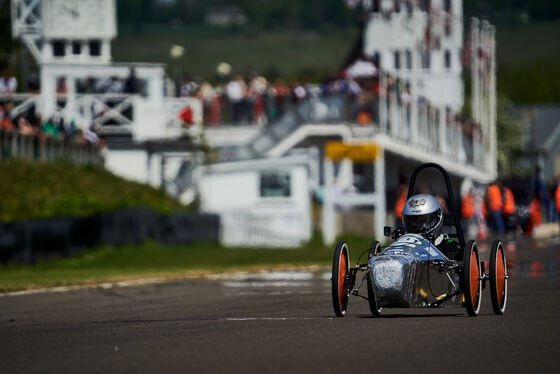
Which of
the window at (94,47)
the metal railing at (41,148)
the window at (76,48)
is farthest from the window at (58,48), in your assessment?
the metal railing at (41,148)

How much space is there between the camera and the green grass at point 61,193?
32094 millimetres

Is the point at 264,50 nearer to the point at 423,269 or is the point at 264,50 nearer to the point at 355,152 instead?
the point at 355,152

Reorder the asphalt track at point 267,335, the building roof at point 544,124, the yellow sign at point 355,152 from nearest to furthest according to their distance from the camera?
1. the asphalt track at point 267,335
2. the yellow sign at point 355,152
3. the building roof at point 544,124

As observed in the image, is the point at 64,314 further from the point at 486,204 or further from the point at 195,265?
the point at 486,204

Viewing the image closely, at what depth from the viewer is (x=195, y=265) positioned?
1166 inches

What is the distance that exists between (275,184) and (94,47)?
16.3m

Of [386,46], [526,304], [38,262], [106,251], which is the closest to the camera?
[526,304]

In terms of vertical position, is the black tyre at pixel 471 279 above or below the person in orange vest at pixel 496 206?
below

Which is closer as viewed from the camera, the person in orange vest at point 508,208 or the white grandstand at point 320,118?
the person in orange vest at point 508,208

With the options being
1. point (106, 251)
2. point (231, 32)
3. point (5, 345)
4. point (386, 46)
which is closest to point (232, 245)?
point (106, 251)

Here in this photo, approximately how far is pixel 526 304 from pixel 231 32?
151m

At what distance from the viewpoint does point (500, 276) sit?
561 inches

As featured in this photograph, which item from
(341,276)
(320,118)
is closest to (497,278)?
(341,276)

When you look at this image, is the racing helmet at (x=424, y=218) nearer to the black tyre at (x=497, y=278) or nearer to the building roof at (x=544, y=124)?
the black tyre at (x=497, y=278)
